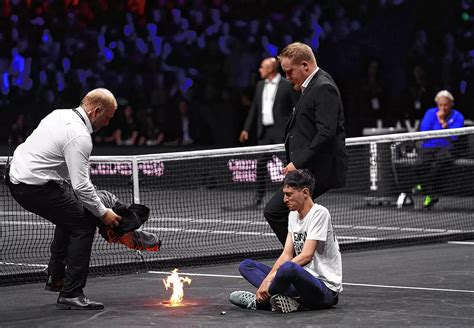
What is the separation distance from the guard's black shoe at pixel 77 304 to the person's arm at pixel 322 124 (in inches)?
75.5

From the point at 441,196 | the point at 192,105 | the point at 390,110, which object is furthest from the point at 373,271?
the point at 192,105

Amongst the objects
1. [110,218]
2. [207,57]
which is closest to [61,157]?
[110,218]

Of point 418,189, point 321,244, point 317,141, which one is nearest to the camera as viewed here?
point 321,244

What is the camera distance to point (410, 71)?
21.5 m

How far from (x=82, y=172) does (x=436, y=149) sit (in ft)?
28.6

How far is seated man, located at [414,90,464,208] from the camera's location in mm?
17000

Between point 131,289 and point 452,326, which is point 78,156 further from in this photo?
point 452,326

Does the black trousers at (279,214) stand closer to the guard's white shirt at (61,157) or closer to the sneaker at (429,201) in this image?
the guard's white shirt at (61,157)

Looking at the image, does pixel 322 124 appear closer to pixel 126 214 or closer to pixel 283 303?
pixel 283 303

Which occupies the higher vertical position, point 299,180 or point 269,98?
point 269,98

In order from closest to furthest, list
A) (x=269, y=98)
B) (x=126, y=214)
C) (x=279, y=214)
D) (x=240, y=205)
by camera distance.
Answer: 1. (x=126, y=214)
2. (x=279, y=214)
3. (x=240, y=205)
4. (x=269, y=98)

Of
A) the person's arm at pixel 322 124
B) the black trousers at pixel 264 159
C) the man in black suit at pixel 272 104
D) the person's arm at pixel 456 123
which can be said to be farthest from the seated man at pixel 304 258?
the person's arm at pixel 456 123

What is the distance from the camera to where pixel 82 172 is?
907 centimetres

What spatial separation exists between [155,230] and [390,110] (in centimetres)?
740
